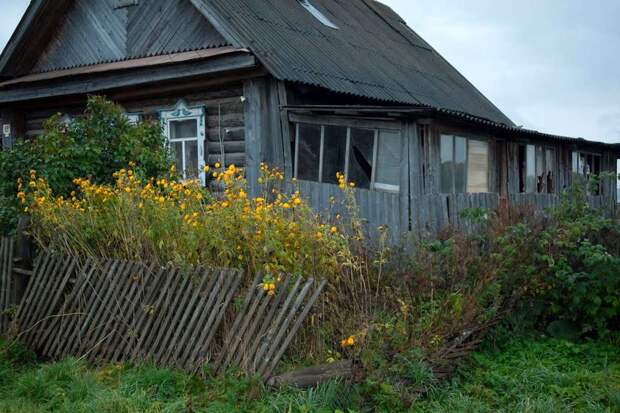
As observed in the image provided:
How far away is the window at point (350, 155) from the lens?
10.8 m

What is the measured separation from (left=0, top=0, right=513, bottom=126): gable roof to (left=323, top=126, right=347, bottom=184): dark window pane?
91 centimetres

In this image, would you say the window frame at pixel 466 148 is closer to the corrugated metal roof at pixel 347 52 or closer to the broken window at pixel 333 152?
the corrugated metal roof at pixel 347 52

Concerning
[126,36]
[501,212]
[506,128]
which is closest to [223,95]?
[126,36]

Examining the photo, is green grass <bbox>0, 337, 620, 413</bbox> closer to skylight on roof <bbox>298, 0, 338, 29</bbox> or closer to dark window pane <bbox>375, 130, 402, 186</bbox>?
dark window pane <bbox>375, 130, 402, 186</bbox>

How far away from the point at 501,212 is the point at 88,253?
13.7 ft

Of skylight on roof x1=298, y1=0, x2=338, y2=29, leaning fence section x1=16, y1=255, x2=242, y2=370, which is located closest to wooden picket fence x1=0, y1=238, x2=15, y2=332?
leaning fence section x1=16, y1=255, x2=242, y2=370

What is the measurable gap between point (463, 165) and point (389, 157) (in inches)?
108

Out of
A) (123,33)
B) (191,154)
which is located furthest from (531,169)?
(123,33)

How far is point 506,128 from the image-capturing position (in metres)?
13.1

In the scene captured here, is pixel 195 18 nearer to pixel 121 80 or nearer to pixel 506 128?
pixel 121 80

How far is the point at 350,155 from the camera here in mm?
11117

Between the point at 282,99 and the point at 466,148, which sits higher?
the point at 282,99

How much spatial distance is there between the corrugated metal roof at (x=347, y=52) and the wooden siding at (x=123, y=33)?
2.67ft

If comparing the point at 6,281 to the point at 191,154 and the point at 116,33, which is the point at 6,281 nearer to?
the point at 191,154
